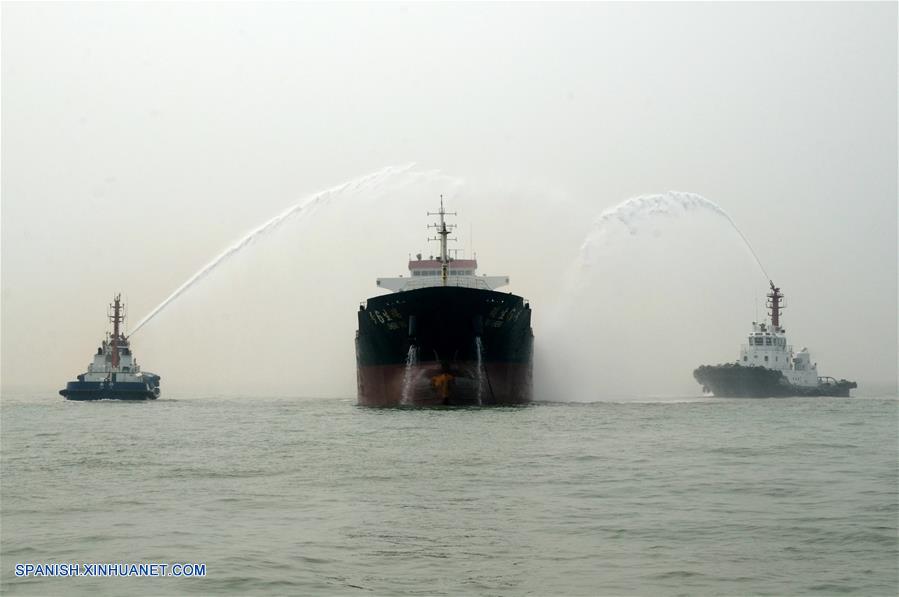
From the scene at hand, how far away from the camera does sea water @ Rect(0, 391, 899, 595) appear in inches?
602

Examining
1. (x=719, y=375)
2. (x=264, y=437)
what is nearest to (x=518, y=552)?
(x=264, y=437)

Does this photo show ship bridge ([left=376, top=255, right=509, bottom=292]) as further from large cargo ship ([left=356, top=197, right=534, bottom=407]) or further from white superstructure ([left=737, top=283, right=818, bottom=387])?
white superstructure ([left=737, top=283, right=818, bottom=387])

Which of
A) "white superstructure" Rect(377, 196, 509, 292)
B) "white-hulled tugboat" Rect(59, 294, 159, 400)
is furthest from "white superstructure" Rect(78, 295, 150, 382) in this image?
"white superstructure" Rect(377, 196, 509, 292)

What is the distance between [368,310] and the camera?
180ft

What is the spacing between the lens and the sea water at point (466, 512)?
1530 cm

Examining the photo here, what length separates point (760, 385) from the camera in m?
92.2

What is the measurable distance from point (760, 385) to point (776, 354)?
4053 mm

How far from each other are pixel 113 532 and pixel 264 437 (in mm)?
20802

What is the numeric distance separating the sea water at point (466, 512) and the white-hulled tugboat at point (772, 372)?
180 ft

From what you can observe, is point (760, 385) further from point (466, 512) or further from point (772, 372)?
point (466, 512)

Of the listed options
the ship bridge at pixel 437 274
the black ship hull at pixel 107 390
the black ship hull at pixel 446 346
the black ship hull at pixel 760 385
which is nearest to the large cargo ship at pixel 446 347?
the black ship hull at pixel 446 346

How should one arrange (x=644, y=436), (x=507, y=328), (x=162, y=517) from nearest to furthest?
(x=162, y=517), (x=644, y=436), (x=507, y=328)

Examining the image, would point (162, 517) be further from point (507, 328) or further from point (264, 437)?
point (507, 328)

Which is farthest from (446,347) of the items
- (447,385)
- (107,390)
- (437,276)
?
(107,390)
